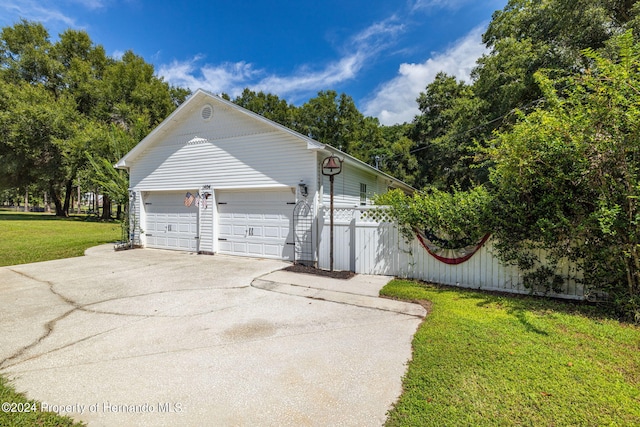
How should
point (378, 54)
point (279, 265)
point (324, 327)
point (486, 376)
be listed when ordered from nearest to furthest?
point (486, 376) → point (324, 327) → point (279, 265) → point (378, 54)

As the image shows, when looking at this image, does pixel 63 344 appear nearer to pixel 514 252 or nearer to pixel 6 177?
pixel 514 252

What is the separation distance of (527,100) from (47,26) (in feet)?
125

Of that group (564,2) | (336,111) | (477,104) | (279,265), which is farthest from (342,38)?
(279,265)

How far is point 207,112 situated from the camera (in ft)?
32.6

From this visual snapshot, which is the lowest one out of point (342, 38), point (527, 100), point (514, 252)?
point (514, 252)

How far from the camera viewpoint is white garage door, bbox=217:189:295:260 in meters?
8.82

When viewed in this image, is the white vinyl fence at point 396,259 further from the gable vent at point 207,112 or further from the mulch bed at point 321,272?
the gable vent at point 207,112

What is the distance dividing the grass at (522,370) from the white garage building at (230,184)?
192 inches

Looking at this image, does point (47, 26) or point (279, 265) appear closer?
point (279, 265)

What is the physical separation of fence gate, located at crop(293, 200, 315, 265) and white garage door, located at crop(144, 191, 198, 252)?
427 centimetres

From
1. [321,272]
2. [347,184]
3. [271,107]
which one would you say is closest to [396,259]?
[321,272]

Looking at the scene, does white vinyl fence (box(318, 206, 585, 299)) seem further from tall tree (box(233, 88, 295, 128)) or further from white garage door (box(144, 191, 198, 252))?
tall tree (box(233, 88, 295, 128))

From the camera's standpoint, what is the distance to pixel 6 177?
23.0m

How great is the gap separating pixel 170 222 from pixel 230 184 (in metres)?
3.51
